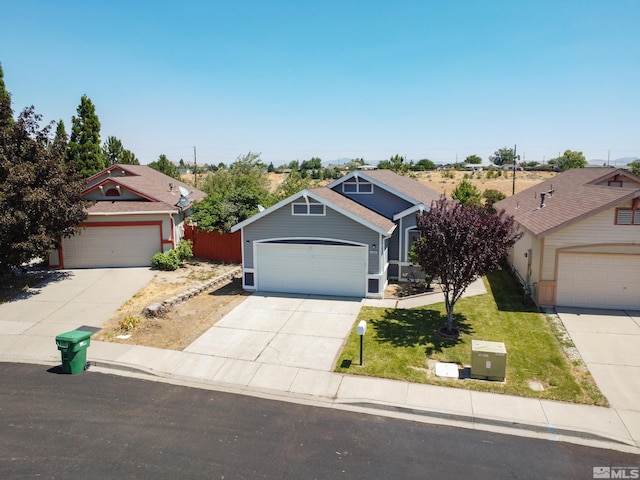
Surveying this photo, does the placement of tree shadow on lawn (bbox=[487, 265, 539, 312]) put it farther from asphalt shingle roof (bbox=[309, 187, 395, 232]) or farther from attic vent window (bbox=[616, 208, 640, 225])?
asphalt shingle roof (bbox=[309, 187, 395, 232])

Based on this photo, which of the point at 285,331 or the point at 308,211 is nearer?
the point at 285,331

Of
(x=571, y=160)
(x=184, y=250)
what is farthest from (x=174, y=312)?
(x=571, y=160)

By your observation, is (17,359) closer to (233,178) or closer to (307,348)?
(307,348)

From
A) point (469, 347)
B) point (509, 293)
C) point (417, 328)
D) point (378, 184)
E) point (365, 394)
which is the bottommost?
point (365, 394)

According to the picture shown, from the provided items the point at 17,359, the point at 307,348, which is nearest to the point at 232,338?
the point at 307,348

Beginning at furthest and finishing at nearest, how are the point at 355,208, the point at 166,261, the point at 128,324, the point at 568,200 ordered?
the point at 166,261 < the point at 355,208 < the point at 568,200 < the point at 128,324

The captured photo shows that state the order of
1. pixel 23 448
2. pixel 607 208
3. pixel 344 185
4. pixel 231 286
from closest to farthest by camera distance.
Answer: pixel 23 448, pixel 607 208, pixel 231 286, pixel 344 185

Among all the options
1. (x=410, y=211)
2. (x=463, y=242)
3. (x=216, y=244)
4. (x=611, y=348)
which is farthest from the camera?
(x=216, y=244)

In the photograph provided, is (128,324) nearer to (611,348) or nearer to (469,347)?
(469,347)
